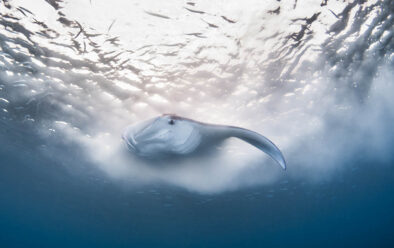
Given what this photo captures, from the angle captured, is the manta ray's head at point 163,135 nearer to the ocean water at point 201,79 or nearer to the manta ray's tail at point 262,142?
the manta ray's tail at point 262,142

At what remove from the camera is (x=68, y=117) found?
41.8 feet

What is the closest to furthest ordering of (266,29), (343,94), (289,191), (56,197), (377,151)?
(266,29) < (343,94) < (377,151) < (289,191) < (56,197)

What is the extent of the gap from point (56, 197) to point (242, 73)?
39044 millimetres

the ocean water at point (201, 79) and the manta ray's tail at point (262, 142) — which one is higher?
the ocean water at point (201, 79)

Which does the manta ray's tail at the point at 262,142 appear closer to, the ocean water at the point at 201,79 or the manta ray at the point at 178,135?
the manta ray at the point at 178,135

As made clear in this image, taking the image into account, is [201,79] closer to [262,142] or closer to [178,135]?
[178,135]

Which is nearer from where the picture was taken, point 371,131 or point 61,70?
point 61,70

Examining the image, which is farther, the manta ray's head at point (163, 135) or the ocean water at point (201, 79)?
the ocean water at point (201, 79)

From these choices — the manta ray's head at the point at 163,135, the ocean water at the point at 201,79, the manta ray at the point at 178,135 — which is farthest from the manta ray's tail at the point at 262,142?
the ocean water at the point at 201,79

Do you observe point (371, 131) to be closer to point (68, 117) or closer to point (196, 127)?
point (196, 127)

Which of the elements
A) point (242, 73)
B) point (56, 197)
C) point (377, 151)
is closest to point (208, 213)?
point (377, 151)

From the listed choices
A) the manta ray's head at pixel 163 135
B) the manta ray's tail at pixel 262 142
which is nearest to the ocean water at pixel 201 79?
the manta ray's head at pixel 163 135

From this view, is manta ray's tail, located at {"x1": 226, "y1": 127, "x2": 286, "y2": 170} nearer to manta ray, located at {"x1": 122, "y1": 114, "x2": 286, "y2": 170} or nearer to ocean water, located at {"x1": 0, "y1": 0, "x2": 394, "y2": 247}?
manta ray, located at {"x1": 122, "y1": 114, "x2": 286, "y2": 170}

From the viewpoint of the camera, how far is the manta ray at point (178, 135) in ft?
14.4
